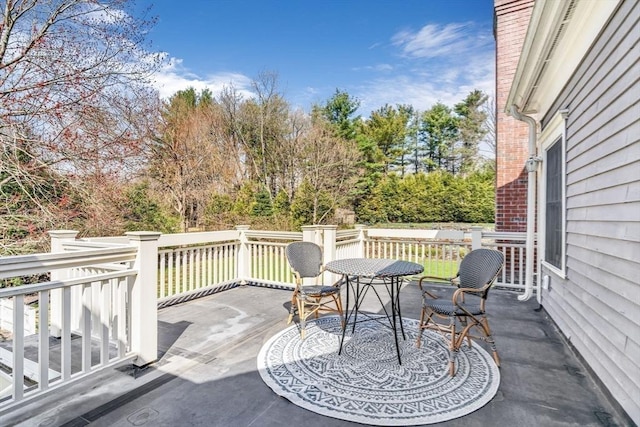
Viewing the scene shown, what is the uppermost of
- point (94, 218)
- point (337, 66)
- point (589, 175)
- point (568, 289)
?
point (337, 66)

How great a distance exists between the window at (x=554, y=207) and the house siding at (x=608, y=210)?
1.36ft

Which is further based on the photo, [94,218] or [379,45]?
[379,45]

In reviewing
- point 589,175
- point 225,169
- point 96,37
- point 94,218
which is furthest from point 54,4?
point 225,169

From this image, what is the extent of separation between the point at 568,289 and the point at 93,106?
6.56 meters

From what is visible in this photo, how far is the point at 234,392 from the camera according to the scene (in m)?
2.36

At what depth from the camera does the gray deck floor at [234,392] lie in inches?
80.2

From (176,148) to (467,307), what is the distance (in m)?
11.2

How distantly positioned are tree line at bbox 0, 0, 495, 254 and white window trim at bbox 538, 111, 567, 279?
6.05m

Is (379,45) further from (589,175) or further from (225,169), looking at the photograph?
(589,175)

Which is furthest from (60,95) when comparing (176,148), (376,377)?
(176,148)

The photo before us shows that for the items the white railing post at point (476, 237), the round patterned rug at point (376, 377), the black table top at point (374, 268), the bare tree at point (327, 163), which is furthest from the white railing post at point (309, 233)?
the bare tree at point (327, 163)

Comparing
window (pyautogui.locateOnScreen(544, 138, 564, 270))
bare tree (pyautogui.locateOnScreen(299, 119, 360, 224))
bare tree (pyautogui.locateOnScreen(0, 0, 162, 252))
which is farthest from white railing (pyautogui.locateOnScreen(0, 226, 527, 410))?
bare tree (pyautogui.locateOnScreen(299, 119, 360, 224))

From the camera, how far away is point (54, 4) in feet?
15.6

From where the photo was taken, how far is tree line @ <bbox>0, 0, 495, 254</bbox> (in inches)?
186
